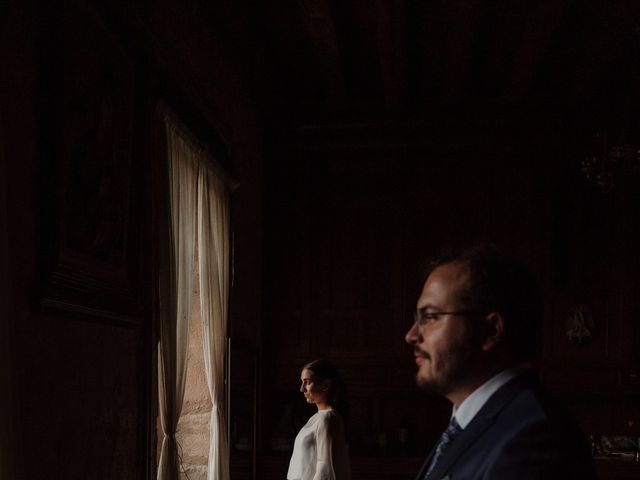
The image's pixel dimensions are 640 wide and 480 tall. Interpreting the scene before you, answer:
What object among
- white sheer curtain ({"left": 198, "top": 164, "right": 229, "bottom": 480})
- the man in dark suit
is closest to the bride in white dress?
white sheer curtain ({"left": 198, "top": 164, "right": 229, "bottom": 480})

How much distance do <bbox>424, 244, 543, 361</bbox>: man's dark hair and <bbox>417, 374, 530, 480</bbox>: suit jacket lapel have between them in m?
0.13

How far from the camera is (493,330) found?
2.00 metres

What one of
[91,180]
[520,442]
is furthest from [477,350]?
[91,180]

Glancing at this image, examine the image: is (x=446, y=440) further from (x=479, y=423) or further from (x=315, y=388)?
(x=315, y=388)

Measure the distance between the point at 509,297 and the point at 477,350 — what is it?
16 cm

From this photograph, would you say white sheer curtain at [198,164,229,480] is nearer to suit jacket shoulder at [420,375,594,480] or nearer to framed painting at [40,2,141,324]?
framed painting at [40,2,141,324]

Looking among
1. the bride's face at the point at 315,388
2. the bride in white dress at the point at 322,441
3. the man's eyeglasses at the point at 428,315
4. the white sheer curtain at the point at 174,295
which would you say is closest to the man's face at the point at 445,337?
the man's eyeglasses at the point at 428,315

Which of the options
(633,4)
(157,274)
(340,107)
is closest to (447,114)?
(340,107)

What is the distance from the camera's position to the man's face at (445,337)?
201 centimetres

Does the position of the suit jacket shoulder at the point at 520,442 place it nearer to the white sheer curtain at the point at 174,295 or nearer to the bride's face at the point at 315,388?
the white sheer curtain at the point at 174,295

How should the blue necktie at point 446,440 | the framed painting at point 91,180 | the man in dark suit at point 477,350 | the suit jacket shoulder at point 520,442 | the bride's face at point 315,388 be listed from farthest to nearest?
1. the bride's face at point 315,388
2. the framed painting at point 91,180
3. the blue necktie at point 446,440
4. the man in dark suit at point 477,350
5. the suit jacket shoulder at point 520,442

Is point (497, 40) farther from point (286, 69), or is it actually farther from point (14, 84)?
point (14, 84)

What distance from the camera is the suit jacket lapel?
1.84 m

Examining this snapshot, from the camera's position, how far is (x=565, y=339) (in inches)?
324
